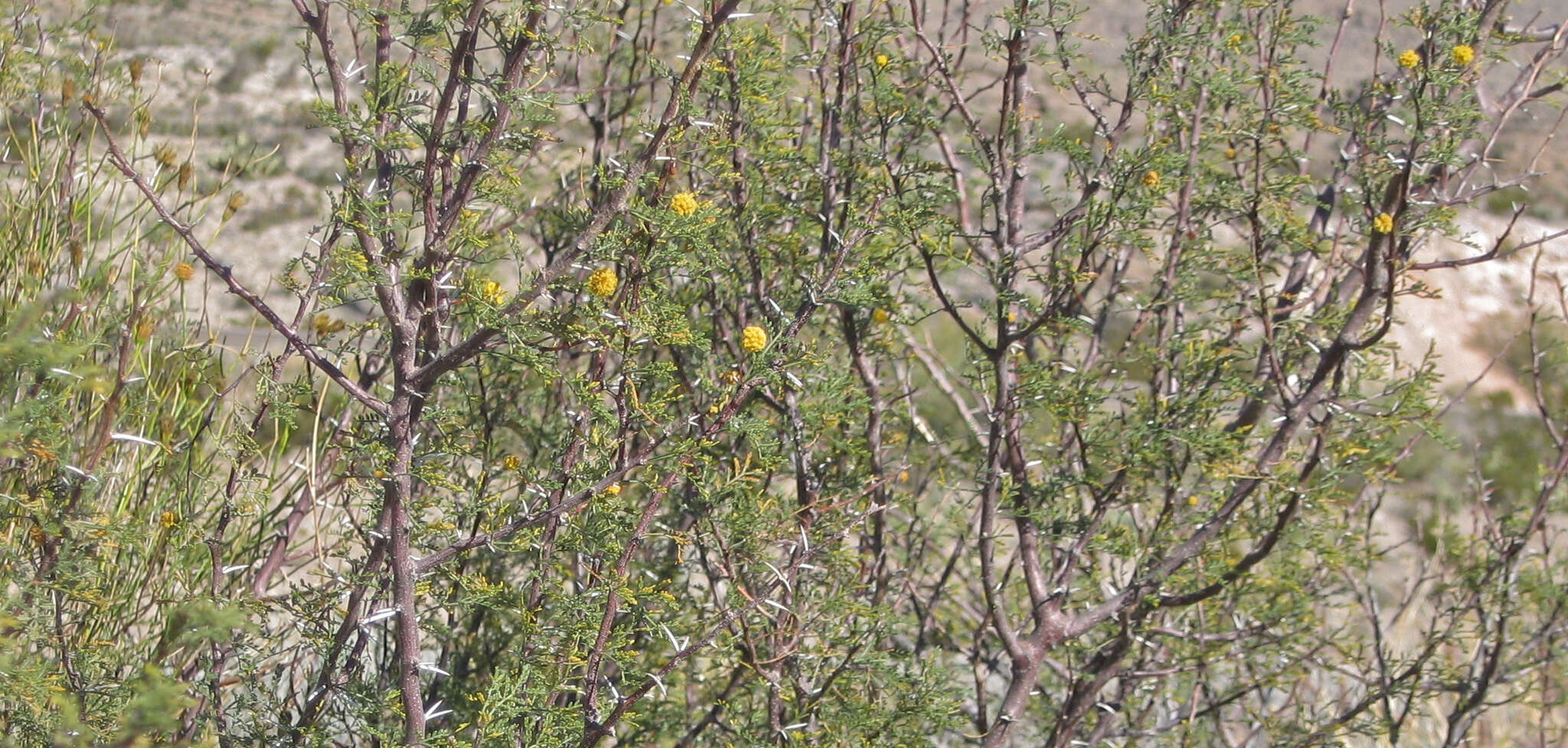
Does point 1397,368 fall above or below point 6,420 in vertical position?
above

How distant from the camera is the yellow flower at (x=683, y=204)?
1.57 metres

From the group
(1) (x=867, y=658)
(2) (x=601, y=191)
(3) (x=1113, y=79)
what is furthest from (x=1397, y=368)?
(2) (x=601, y=191)

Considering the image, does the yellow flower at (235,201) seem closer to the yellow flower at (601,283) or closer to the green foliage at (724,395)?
the green foliage at (724,395)

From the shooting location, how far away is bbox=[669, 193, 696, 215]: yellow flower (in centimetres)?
157

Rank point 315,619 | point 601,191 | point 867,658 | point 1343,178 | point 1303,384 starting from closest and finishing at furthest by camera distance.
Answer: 1. point 315,619
2. point 867,658
3. point 601,191
4. point 1303,384
5. point 1343,178

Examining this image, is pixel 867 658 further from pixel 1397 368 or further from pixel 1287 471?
pixel 1397 368

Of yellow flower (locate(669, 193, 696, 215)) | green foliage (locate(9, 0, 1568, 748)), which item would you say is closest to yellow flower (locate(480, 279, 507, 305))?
green foliage (locate(9, 0, 1568, 748))

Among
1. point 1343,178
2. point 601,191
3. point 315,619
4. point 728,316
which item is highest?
point 1343,178

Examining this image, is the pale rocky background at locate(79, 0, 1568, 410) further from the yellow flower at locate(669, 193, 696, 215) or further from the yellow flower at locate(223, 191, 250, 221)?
the yellow flower at locate(669, 193, 696, 215)

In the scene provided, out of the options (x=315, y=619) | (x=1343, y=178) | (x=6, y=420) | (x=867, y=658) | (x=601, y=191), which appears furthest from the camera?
(x=1343, y=178)

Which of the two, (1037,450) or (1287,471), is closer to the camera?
(1287,471)

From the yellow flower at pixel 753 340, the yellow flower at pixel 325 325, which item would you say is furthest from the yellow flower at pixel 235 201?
the yellow flower at pixel 753 340

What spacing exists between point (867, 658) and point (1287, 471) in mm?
928

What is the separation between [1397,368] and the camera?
94.4 inches
